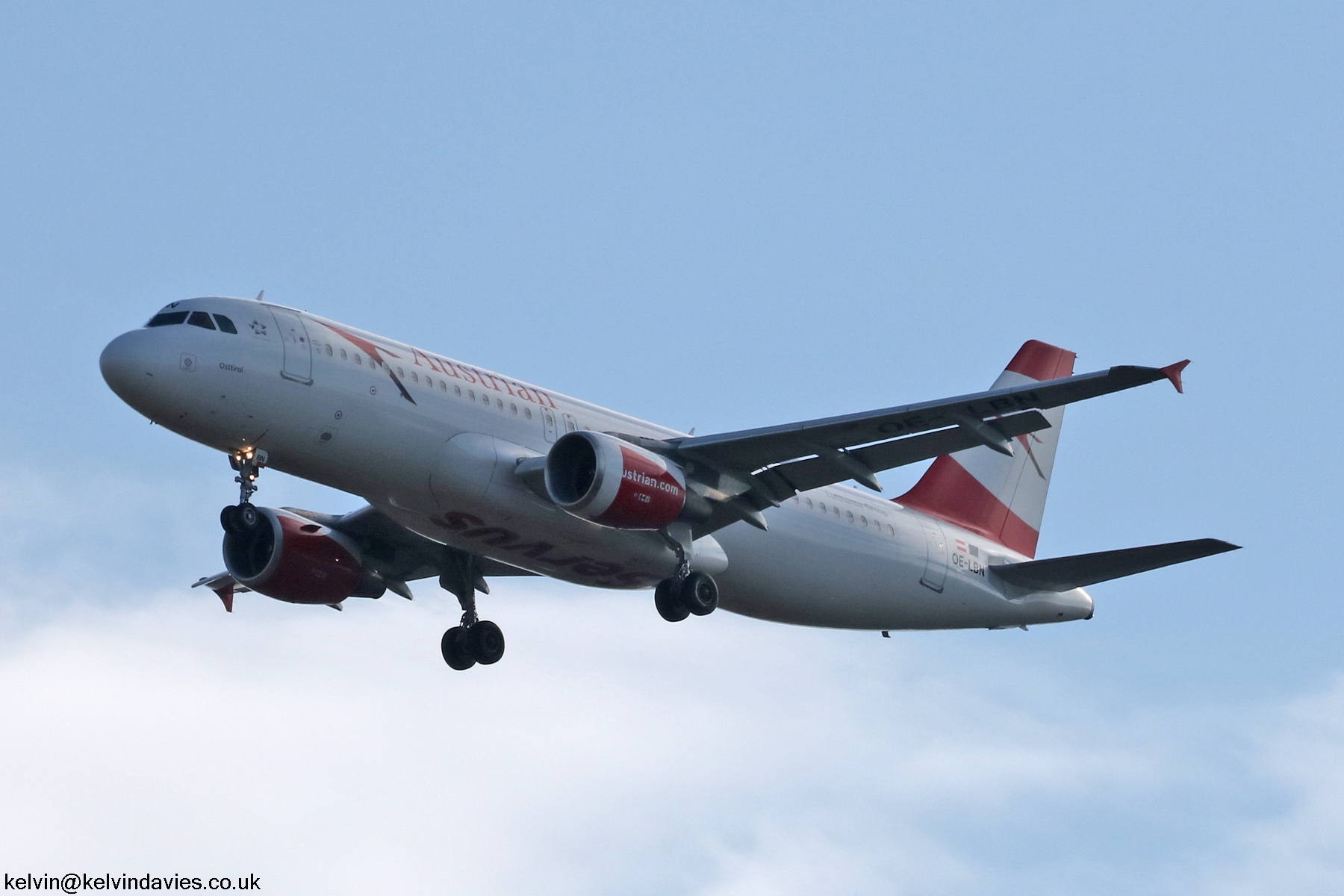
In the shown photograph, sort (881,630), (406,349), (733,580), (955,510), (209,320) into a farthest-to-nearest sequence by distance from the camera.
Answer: (955,510) < (881,630) < (733,580) < (406,349) < (209,320)

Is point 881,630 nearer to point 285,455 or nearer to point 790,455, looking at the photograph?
point 790,455

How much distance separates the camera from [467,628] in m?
41.4

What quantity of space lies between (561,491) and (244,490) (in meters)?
5.74

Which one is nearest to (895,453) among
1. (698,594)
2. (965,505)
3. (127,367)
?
(698,594)

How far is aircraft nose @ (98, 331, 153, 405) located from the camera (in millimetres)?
31938

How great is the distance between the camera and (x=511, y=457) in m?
34.9

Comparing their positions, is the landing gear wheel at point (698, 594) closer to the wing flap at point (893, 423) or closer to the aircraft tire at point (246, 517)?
the wing flap at point (893, 423)

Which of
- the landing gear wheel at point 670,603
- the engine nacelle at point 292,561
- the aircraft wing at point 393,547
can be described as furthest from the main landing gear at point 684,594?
the engine nacelle at point 292,561

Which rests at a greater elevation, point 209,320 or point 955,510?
point 955,510

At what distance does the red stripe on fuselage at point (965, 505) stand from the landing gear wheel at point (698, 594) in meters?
8.76

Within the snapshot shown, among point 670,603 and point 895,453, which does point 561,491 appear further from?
point 895,453

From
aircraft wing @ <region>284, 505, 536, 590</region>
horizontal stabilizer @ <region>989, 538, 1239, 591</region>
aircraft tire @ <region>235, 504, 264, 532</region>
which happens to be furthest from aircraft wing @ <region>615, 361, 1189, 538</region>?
aircraft tire @ <region>235, 504, 264, 532</region>

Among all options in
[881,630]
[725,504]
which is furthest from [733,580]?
[881,630]

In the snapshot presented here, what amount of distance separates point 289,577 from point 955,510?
1580cm
